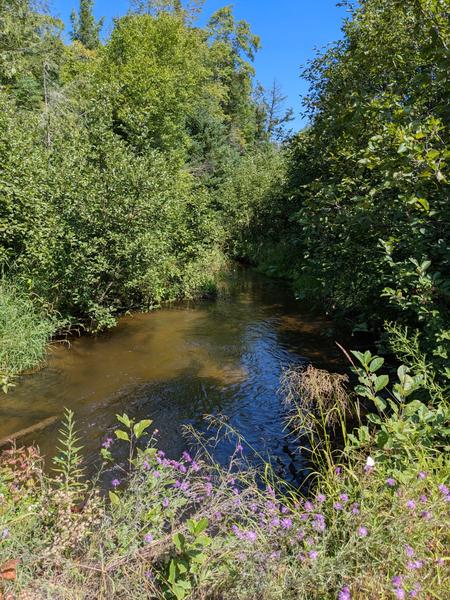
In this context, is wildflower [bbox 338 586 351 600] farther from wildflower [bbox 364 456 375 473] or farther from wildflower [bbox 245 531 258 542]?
wildflower [bbox 364 456 375 473]

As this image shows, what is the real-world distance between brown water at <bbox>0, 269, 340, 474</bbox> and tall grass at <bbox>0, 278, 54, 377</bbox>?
1.03ft

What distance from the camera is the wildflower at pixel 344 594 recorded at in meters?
1.68

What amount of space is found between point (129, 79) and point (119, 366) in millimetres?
18972

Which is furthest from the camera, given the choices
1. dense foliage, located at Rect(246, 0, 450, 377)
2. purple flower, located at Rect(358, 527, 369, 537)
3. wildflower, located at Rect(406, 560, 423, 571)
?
dense foliage, located at Rect(246, 0, 450, 377)

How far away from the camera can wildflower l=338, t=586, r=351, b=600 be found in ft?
5.50

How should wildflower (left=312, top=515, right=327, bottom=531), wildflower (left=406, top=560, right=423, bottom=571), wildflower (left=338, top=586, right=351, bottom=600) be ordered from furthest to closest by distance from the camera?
wildflower (left=312, top=515, right=327, bottom=531)
wildflower (left=406, top=560, right=423, bottom=571)
wildflower (left=338, top=586, right=351, bottom=600)

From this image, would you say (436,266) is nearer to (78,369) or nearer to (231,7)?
→ (78,369)

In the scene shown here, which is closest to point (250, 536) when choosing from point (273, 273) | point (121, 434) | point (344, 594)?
point (344, 594)

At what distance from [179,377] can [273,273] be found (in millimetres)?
12371

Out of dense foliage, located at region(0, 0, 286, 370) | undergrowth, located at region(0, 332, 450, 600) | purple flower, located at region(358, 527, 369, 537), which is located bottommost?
undergrowth, located at region(0, 332, 450, 600)

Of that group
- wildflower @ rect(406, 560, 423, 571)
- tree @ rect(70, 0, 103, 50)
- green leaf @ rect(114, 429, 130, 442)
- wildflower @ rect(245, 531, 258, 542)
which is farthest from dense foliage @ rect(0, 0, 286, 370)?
tree @ rect(70, 0, 103, 50)

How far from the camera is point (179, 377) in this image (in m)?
8.10

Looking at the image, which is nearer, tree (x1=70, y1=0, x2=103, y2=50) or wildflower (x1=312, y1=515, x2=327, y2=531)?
wildflower (x1=312, y1=515, x2=327, y2=531)

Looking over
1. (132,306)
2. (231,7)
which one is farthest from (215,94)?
(132,306)
